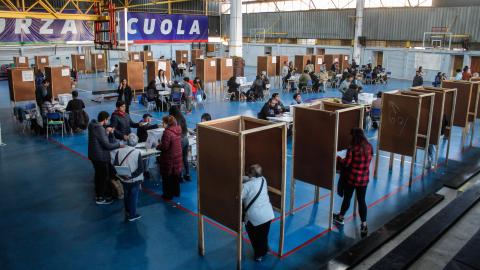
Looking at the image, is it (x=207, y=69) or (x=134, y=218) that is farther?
(x=207, y=69)

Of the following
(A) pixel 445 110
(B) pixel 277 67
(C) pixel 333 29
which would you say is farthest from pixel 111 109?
(C) pixel 333 29

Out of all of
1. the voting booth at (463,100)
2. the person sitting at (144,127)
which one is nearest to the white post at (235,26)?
the voting booth at (463,100)

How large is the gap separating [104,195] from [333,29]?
28.3m

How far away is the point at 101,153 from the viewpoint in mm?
6793

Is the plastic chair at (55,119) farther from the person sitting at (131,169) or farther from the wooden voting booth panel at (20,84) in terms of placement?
the person sitting at (131,169)

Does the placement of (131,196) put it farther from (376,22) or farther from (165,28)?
(376,22)

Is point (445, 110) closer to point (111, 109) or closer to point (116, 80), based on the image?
point (111, 109)

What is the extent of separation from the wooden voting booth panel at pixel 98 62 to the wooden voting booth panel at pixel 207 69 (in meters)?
13.8

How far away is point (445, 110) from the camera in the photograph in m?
9.44

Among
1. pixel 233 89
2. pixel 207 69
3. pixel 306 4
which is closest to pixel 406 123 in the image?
pixel 233 89

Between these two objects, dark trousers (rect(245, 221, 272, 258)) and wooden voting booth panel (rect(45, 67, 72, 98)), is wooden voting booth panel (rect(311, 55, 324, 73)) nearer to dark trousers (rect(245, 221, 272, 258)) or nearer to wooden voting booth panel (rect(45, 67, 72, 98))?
wooden voting booth panel (rect(45, 67, 72, 98))

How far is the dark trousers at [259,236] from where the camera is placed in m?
5.04

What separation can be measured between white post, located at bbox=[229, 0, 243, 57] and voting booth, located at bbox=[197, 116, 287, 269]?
17.9 m

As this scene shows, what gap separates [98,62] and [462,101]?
1085 inches
